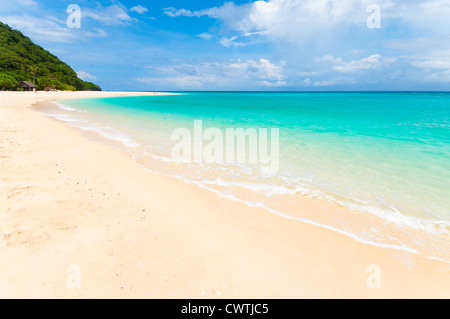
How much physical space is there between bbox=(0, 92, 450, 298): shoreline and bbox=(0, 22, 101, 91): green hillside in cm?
8742

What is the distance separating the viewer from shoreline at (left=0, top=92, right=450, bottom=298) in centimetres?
276

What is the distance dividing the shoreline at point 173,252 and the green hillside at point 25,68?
87.4m

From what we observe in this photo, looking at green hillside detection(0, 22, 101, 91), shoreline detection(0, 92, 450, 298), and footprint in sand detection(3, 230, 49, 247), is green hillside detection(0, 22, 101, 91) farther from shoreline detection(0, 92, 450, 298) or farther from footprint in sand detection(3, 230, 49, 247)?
footprint in sand detection(3, 230, 49, 247)

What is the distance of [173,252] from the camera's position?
11.0ft

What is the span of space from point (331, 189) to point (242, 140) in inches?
276

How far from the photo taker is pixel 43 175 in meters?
5.61

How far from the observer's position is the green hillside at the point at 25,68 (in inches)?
2844

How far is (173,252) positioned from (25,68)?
385ft

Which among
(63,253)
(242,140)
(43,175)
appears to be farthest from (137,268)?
(242,140)

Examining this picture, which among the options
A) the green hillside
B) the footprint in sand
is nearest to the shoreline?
the footprint in sand

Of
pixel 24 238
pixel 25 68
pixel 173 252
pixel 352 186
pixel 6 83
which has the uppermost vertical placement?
pixel 25 68

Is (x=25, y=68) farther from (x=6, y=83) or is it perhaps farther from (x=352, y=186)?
(x=352, y=186)

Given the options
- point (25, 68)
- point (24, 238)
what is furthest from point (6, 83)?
point (24, 238)

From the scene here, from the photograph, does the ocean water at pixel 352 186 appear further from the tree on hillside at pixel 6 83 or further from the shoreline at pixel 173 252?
the tree on hillside at pixel 6 83
